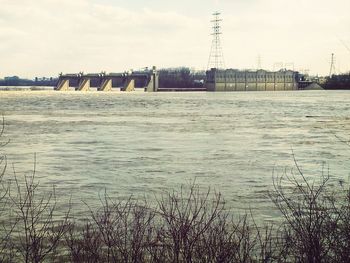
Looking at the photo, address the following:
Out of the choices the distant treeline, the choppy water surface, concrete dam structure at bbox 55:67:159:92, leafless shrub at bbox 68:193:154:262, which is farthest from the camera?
the distant treeline

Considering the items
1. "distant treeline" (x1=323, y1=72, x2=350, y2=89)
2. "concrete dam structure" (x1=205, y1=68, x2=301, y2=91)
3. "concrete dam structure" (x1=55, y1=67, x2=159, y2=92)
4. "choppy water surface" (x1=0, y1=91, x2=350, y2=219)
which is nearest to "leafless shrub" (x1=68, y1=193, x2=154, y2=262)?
"choppy water surface" (x1=0, y1=91, x2=350, y2=219)

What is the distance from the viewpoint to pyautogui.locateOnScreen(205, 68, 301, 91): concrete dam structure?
597ft

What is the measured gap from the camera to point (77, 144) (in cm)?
2331

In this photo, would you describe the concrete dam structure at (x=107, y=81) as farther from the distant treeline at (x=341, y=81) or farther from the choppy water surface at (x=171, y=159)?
the choppy water surface at (x=171, y=159)

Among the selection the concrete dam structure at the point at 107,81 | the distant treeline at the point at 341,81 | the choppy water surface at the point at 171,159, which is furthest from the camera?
the distant treeline at the point at 341,81

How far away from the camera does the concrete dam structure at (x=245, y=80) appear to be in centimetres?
18200

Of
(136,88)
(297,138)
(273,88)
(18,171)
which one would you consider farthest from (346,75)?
(18,171)

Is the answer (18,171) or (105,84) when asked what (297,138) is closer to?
(18,171)

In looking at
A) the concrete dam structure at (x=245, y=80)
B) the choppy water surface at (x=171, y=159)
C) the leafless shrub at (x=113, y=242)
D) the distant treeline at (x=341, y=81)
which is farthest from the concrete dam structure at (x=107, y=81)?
the leafless shrub at (x=113, y=242)

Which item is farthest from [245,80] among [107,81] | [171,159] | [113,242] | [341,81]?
[113,242]

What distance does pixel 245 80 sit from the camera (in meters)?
192

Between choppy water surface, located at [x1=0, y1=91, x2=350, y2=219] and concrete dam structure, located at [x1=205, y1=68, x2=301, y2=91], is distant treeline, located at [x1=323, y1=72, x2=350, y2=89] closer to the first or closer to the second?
concrete dam structure, located at [x1=205, y1=68, x2=301, y2=91]

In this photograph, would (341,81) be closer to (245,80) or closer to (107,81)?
(245,80)

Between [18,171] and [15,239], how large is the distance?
286 inches
